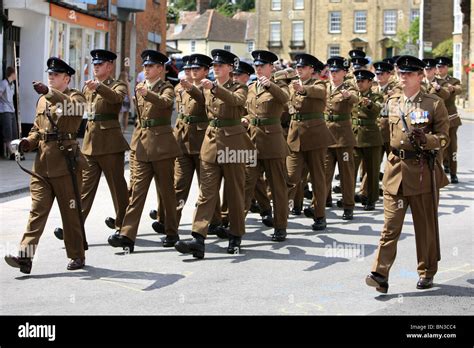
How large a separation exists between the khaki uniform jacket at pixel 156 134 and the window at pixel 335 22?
2803 inches

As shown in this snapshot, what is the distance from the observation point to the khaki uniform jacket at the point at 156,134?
991cm

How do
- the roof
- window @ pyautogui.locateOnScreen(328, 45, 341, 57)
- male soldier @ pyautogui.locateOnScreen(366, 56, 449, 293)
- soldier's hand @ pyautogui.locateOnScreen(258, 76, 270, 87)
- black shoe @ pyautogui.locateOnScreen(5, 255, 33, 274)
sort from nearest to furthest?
1. male soldier @ pyautogui.locateOnScreen(366, 56, 449, 293)
2. black shoe @ pyautogui.locateOnScreen(5, 255, 33, 274)
3. soldier's hand @ pyautogui.locateOnScreen(258, 76, 270, 87)
4. window @ pyautogui.locateOnScreen(328, 45, 341, 57)
5. the roof

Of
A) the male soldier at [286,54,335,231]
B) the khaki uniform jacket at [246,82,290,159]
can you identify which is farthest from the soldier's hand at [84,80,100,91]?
the male soldier at [286,54,335,231]

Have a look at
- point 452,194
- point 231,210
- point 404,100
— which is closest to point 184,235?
point 231,210

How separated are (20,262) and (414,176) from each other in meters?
3.78

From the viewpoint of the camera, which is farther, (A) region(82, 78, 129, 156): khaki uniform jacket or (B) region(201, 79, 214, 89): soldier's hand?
(A) region(82, 78, 129, 156): khaki uniform jacket

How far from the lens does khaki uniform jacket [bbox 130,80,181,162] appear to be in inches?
390

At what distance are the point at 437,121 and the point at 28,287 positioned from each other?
158 inches

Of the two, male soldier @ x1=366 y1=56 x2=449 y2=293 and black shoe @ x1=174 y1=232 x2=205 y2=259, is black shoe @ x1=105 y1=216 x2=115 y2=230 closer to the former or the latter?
black shoe @ x1=174 y1=232 x2=205 y2=259

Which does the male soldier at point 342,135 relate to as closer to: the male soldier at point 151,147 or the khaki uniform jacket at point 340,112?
the khaki uniform jacket at point 340,112

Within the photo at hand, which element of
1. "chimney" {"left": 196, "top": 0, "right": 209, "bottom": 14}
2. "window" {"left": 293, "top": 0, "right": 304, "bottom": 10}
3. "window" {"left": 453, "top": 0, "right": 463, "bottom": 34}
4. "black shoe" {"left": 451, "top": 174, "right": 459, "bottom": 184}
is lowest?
"black shoe" {"left": 451, "top": 174, "right": 459, "bottom": 184}

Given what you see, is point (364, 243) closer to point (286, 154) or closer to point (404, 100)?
point (286, 154)

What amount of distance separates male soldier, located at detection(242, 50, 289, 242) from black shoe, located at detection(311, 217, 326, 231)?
869mm

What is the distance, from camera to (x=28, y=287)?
8.18 metres
